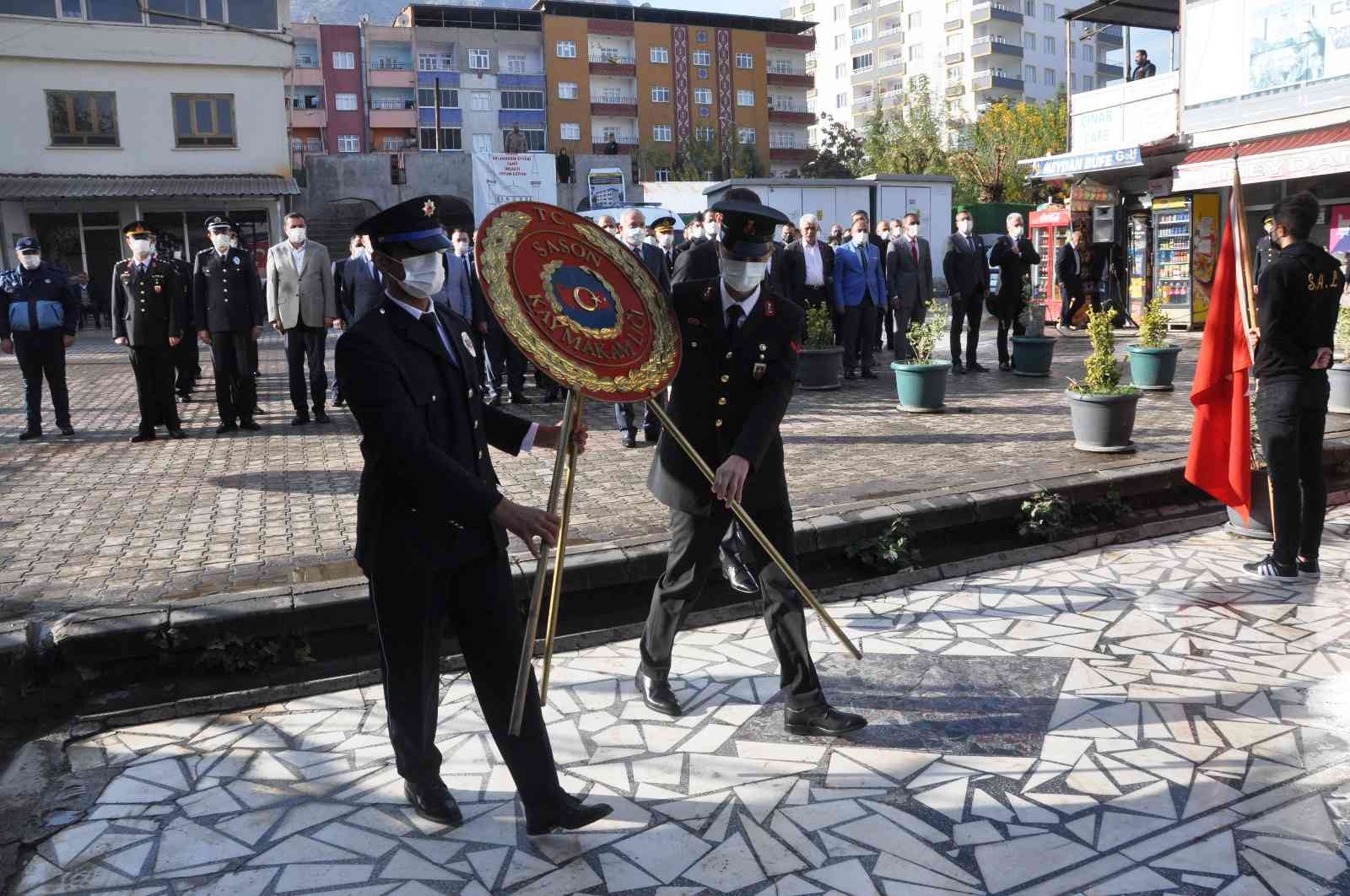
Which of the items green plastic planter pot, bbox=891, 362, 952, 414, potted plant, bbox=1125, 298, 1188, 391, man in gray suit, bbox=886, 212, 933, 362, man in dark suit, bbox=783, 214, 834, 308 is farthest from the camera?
man in gray suit, bbox=886, 212, 933, 362

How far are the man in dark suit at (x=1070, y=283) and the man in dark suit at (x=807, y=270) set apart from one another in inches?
330

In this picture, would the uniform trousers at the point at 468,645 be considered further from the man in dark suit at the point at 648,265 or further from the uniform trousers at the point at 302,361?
the uniform trousers at the point at 302,361

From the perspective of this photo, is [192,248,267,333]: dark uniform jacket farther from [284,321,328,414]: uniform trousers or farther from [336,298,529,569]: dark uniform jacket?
[336,298,529,569]: dark uniform jacket

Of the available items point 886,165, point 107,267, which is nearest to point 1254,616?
point 107,267

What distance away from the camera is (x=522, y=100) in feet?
227

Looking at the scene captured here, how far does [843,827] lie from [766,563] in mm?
1070

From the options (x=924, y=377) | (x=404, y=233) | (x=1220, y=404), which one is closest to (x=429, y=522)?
(x=404, y=233)

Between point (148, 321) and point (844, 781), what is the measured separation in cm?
871

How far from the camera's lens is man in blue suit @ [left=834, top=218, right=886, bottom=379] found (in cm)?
1356

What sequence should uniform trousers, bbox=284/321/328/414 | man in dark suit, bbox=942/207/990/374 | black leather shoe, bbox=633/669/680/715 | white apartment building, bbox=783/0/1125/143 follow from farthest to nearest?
white apartment building, bbox=783/0/1125/143 < man in dark suit, bbox=942/207/990/374 < uniform trousers, bbox=284/321/328/414 < black leather shoe, bbox=633/669/680/715

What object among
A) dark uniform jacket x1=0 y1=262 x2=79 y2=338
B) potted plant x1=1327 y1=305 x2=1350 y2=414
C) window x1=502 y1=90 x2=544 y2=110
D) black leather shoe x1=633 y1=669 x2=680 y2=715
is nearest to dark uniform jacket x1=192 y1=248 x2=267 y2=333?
dark uniform jacket x1=0 y1=262 x2=79 y2=338

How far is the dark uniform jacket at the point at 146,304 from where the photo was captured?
1030 cm

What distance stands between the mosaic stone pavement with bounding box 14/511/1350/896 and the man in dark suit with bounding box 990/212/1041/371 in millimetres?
8725

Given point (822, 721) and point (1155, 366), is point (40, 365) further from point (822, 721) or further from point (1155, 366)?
point (1155, 366)
